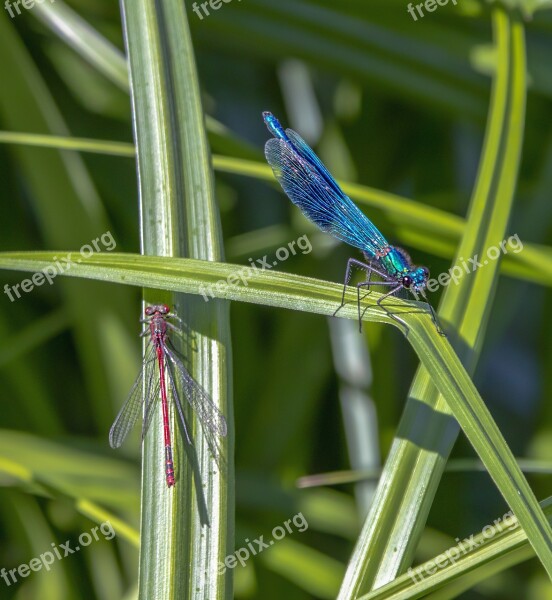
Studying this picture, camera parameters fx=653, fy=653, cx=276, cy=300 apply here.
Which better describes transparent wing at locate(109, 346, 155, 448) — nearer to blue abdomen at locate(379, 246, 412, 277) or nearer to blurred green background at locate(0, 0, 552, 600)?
blurred green background at locate(0, 0, 552, 600)

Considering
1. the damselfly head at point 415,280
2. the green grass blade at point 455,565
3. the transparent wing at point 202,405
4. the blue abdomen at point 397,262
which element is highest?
the blue abdomen at point 397,262

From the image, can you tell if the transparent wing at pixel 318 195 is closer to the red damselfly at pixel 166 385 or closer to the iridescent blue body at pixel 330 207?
the iridescent blue body at pixel 330 207

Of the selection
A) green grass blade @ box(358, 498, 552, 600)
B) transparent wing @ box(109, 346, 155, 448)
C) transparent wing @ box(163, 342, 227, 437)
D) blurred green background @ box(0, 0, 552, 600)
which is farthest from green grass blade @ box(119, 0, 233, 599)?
blurred green background @ box(0, 0, 552, 600)

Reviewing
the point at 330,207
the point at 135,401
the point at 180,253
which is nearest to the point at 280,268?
the point at 330,207

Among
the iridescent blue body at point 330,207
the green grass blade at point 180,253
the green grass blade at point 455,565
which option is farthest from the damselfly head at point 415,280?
the green grass blade at point 455,565

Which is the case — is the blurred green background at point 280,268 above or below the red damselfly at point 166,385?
above

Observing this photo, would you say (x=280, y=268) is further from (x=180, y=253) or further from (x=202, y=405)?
(x=202, y=405)

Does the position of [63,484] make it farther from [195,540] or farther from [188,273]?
[188,273]

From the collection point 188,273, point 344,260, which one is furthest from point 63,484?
point 344,260
